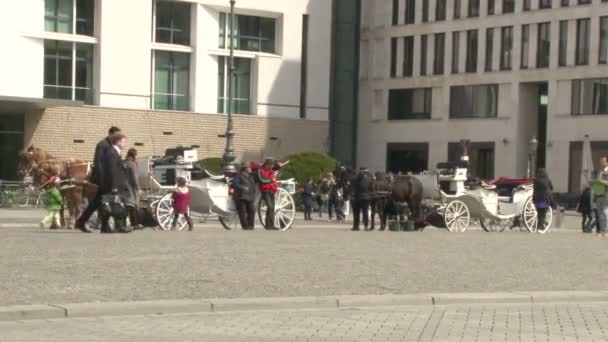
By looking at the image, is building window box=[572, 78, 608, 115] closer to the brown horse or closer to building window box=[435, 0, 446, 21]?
building window box=[435, 0, 446, 21]

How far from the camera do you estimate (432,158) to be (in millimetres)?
76500

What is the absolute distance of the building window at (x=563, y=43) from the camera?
70062 mm

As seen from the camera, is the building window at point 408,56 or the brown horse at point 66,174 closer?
the brown horse at point 66,174

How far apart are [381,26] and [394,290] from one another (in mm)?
65602

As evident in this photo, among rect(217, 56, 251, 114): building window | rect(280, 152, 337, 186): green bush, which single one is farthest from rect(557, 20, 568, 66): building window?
rect(280, 152, 337, 186): green bush

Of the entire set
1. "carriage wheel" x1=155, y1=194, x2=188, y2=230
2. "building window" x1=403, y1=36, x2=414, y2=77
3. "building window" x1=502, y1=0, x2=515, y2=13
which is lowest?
"carriage wheel" x1=155, y1=194, x2=188, y2=230

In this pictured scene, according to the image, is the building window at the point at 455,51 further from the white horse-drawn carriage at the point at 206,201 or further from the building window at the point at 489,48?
the white horse-drawn carriage at the point at 206,201

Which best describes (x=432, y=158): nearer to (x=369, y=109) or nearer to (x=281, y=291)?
(x=369, y=109)

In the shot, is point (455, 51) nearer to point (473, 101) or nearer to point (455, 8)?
point (455, 8)

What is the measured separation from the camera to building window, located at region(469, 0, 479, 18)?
244 feet

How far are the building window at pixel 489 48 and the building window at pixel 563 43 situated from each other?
459 cm

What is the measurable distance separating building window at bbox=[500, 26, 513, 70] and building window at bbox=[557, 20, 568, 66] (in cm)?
324

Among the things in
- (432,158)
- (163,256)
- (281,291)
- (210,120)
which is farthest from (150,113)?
(281,291)

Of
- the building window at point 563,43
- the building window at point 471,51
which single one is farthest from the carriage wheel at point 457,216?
the building window at point 471,51
